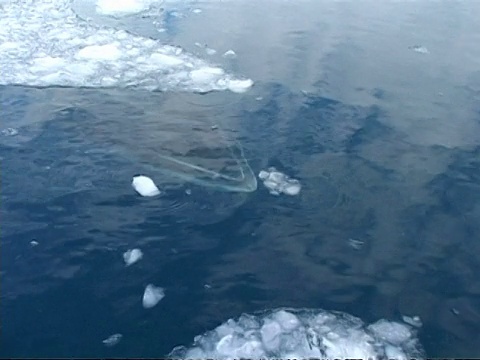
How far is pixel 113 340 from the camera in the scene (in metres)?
3.03

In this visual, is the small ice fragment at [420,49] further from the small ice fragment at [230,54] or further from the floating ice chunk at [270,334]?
the floating ice chunk at [270,334]

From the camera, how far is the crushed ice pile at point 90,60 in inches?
236

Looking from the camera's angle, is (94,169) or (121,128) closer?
(94,169)

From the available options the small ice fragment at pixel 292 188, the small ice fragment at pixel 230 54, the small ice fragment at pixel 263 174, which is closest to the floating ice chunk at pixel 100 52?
the small ice fragment at pixel 230 54

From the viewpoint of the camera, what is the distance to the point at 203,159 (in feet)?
15.0

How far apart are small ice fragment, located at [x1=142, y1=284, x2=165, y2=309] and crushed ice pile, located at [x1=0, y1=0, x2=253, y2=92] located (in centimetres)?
296

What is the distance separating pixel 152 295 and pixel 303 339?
939 mm

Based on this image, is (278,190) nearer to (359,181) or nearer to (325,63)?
(359,181)

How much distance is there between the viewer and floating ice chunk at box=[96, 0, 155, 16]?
8.63 m

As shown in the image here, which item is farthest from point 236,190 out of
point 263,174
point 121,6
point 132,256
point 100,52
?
point 121,6

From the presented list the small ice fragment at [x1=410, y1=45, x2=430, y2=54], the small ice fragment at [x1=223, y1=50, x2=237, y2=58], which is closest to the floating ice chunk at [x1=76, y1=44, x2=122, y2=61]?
the small ice fragment at [x1=223, y1=50, x2=237, y2=58]

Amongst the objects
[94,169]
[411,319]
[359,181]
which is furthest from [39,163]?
[411,319]

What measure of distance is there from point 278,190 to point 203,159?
0.75 metres

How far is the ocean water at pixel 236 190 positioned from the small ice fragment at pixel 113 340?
0.08 feet
